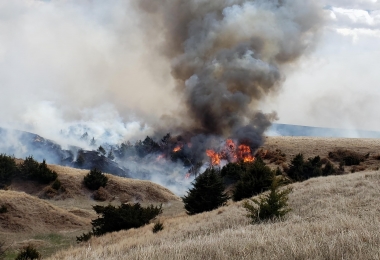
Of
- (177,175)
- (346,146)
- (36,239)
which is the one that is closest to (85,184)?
(36,239)

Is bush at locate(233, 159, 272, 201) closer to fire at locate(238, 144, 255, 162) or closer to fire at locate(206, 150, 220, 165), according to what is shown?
fire at locate(238, 144, 255, 162)

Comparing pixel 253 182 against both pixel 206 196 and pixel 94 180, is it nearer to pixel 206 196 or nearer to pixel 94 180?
pixel 206 196

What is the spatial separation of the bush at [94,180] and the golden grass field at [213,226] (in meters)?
0.88

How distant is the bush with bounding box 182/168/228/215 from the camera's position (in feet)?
73.0

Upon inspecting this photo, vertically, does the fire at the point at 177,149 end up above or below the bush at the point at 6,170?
above

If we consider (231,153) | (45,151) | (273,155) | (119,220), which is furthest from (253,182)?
(45,151)

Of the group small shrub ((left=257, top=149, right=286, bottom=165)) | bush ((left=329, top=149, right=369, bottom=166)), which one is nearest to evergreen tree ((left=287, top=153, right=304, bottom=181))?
small shrub ((left=257, top=149, right=286, bottom=165))

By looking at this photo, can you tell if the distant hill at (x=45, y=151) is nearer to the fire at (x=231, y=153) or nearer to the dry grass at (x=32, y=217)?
the fire at (x=231, y=153)

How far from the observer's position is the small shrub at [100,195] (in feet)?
110

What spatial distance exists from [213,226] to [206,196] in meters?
11.5

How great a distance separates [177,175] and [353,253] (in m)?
54.4

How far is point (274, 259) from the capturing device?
13.0 ft

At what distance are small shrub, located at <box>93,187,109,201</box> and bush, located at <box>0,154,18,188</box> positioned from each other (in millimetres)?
8227

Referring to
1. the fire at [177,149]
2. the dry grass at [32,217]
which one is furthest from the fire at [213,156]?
the dry grass at [32,217]
